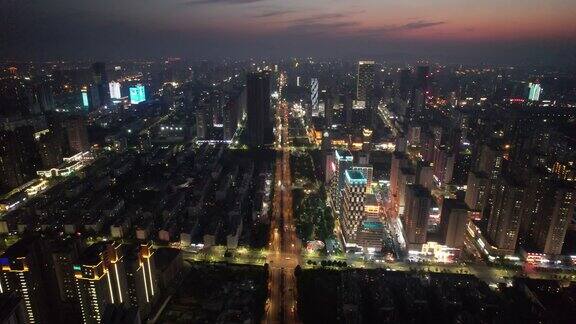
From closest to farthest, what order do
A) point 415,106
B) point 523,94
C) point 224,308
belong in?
1. point 224,308
2. point 415,106
3. point 523,94

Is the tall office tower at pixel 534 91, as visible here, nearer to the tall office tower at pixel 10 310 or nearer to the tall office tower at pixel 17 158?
the tall office tower at pixel 17 158

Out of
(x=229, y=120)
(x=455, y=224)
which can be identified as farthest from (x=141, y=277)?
(x=229, y=120)

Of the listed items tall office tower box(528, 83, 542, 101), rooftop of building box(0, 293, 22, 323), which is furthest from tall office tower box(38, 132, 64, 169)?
tall office tower box(528, 83, 542, 101)

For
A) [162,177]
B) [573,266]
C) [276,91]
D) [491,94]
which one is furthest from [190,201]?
[491,94]

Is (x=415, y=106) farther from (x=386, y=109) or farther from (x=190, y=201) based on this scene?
(x=190, y=201)

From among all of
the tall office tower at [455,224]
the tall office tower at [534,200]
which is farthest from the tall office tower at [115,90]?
the tall office tower at [534,200]

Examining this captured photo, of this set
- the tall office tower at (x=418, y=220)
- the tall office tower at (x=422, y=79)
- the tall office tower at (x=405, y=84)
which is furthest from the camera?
the tall office tower at (x=405, y=84)

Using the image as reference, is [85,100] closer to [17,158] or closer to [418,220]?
→ [17,158]
